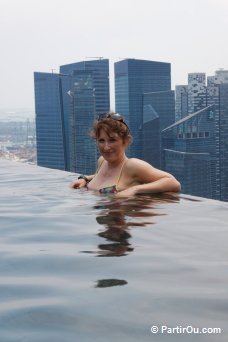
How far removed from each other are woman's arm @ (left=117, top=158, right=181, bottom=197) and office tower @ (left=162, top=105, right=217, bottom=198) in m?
33.5

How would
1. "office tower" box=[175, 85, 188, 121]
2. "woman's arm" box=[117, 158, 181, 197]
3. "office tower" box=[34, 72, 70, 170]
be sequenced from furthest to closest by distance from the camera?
"office tower" box=[175, 85, 188, 121] < "office tower" box=[34, 72, 70, 170] < "woman's arm" box=[117, 158, 181, 197]

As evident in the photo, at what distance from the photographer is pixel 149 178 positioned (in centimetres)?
429

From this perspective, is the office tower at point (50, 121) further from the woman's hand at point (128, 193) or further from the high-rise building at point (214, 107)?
the woman's hand at point (128, 193)

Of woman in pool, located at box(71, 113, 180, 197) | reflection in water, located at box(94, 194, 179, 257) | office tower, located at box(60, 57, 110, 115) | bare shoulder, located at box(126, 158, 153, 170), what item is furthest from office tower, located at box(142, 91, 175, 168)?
reflection in water, located at box(94, 194, 179, 257)

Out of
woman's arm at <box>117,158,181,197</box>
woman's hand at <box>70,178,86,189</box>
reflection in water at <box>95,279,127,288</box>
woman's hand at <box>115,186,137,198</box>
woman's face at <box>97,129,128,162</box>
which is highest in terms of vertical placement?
woman's face at <box>97,129,128,162</box>

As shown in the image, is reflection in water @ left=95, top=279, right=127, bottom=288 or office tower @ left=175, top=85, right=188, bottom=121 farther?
office tower @ left=175, top=85, right=188, bottom=121

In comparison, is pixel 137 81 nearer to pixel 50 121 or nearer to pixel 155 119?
pixel 155 119

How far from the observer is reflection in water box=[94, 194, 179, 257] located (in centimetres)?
249

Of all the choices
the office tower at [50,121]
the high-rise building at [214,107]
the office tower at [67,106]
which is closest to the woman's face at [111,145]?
the office tower at [67,106]

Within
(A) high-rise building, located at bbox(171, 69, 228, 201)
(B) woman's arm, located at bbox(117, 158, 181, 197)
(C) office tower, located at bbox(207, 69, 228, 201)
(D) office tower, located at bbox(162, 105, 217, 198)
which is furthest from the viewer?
(C) office tower, located at bbox(207, 69, 228, 201)

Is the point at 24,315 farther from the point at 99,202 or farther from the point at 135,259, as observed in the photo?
the point at 99,202

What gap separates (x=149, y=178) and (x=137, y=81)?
4878 cm

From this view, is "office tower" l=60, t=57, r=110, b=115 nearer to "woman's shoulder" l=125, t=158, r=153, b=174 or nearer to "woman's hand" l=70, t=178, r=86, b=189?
"woman's hand" l=70, t=178, r=86, b=189

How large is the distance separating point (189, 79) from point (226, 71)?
10.3ft
